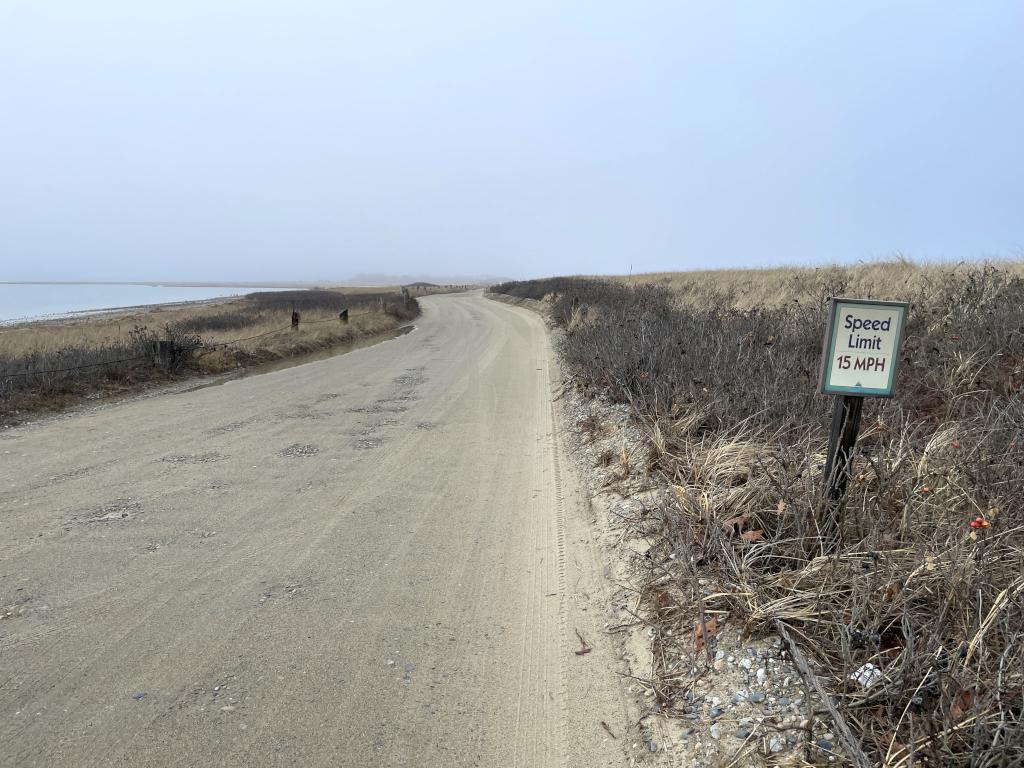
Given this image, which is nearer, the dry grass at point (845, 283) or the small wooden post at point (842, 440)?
the small wooden post at point (842, 440)

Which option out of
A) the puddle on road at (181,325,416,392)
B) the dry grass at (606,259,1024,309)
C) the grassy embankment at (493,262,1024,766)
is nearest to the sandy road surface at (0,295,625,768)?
the grassy embankment at (493,262,1024,766)

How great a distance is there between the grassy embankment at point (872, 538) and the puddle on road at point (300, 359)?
9.53m

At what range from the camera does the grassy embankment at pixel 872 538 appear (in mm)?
2045

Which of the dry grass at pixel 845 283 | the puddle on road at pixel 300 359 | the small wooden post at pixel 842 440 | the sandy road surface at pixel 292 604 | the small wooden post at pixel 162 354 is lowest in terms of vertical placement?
the sandy road surface at pixel 292 604

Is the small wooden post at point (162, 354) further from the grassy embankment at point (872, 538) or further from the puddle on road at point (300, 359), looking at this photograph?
the grassy embankment at point (872, 538)

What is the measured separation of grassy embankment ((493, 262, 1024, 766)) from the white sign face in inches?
27.5

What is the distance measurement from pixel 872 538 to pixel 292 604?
332cm

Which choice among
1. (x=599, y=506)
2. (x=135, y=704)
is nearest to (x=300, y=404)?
(x=599, y=506)

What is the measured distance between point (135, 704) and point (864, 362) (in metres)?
3.86

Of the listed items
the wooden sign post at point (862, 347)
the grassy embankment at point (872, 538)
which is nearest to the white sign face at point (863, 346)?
the wooden sign post at point (862, 347)

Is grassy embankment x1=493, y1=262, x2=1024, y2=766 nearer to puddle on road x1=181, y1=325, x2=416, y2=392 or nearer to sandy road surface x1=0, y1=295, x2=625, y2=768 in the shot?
sandy road surface x1=0, y1=295, x2=625, y2=768

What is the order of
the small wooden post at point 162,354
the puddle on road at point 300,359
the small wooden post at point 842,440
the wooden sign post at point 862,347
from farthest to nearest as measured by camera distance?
the puddle on road at point 300,359 → the small wooden post at point 162,354 → the small wooden post at point 842,440 → the wooden sign post at point 862,347

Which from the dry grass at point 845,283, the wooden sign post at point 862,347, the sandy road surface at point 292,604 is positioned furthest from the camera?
the dry grass at point 845,283

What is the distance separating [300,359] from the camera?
15.6 metres
